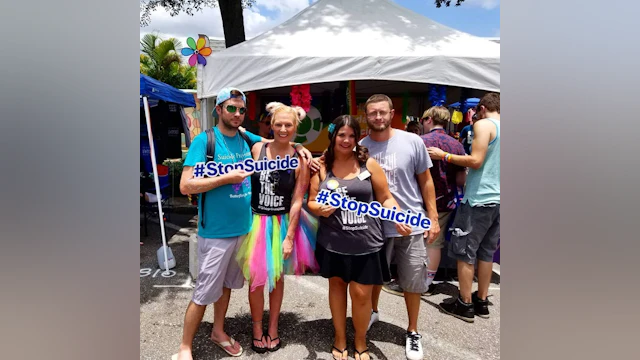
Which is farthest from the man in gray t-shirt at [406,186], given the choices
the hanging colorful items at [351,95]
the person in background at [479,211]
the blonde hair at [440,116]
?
the hanging colorful items at [351,95]

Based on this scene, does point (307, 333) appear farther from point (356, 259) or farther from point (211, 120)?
point (211, 120)

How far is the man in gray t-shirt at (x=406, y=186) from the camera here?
2.81m

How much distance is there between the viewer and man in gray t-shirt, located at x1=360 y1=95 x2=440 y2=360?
2.81 meters

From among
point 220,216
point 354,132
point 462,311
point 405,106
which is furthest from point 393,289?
point 405,106

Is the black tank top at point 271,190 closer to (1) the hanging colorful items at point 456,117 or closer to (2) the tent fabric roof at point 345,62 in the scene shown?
(2) the tent fabric roof at point 345,62

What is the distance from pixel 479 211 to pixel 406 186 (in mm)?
985

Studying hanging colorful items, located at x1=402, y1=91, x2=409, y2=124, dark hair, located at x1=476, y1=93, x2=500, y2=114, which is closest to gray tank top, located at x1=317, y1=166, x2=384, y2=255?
dark hair, located at x1=476, y1=93, x2=500, y2=114

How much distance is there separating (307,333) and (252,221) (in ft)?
3.78

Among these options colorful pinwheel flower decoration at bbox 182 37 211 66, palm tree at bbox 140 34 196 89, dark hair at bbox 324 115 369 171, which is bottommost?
dark hair at bbox 324 115 369 171

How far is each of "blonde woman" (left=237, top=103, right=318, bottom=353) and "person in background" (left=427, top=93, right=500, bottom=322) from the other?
1.52m

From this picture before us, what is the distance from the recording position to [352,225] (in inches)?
101

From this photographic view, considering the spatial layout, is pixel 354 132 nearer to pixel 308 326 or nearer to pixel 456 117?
pixel 308 326

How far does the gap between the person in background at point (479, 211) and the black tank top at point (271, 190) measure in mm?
1603

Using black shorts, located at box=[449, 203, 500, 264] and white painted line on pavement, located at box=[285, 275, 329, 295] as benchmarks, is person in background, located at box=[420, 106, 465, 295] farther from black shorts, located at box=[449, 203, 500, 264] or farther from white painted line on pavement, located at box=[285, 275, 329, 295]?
white painted line on pavement, located at box=[285, 275, 329, 295]
